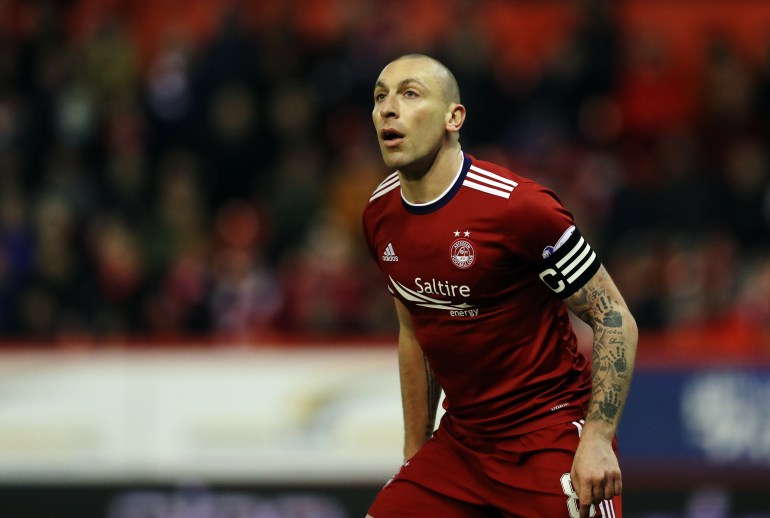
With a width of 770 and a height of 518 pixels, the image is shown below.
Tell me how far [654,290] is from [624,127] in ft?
8.91

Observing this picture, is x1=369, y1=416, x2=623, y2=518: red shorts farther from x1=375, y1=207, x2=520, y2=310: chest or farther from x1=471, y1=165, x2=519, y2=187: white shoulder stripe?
x1=471, y1=165, x2=519, y2=187: white shoulder stripe

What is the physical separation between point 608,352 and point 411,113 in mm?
1088

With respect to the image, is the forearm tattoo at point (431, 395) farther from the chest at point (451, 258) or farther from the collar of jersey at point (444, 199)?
the collar of jersey at point (444, 199)

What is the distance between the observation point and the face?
4820 millimetres

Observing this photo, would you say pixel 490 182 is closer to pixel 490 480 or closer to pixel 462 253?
pixel 462 253

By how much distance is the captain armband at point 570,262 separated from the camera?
4648mm

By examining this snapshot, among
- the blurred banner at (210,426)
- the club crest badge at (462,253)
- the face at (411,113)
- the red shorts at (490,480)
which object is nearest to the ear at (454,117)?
the face at (411,113)

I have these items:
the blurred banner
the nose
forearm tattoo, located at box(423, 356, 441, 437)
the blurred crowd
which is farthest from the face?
the blurred crowd

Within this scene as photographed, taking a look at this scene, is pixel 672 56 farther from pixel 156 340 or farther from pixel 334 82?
pixel 156 340

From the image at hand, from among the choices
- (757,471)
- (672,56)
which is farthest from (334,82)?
(757,471)

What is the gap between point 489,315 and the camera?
4.89 m

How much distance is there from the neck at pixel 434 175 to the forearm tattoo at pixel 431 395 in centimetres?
75

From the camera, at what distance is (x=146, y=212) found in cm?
1105

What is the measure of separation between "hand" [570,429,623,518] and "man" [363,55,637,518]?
11 mm
